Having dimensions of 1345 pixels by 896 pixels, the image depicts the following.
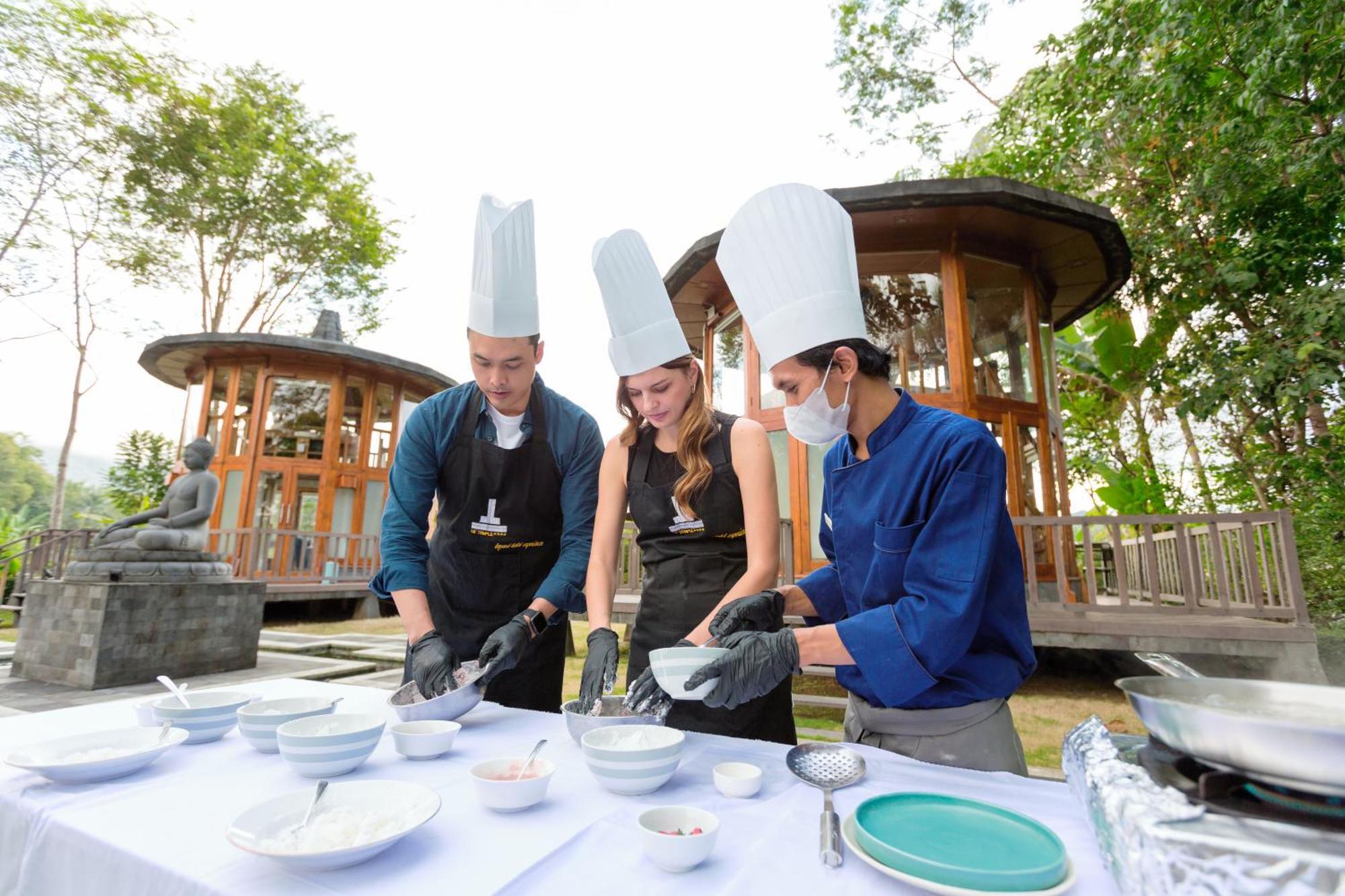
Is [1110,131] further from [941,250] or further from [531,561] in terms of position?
[531,561]

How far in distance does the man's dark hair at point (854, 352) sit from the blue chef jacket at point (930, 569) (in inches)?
4.8

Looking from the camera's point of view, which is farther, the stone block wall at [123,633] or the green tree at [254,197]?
the green tree at [254,197]

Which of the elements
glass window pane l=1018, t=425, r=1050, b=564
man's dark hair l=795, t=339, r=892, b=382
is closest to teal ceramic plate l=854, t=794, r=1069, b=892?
man's dark hair l=795, t=339, r=892, b=382

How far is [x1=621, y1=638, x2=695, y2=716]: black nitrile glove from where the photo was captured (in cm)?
153

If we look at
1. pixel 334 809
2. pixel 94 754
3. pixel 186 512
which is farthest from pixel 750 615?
pixel 186 512

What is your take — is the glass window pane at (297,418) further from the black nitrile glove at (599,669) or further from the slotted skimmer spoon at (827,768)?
the slotted skimmer spoon at (827,768)

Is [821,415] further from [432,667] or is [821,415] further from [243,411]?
[243,411]

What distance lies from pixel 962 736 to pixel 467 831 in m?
1.10

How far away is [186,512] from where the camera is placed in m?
6.86

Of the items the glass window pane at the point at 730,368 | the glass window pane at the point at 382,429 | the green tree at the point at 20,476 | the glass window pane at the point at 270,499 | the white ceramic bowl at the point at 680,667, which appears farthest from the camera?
the green tree at the point at 20,476

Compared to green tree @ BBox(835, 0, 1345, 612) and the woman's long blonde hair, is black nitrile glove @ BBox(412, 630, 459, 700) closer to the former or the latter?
the woman's long blonde hair

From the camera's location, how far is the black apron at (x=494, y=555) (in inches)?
90.7

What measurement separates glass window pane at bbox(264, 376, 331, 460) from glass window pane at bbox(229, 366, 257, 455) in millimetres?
455

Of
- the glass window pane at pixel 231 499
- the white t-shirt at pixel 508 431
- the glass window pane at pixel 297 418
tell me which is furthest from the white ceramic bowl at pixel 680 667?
the glass window pane at pixel 231 499
